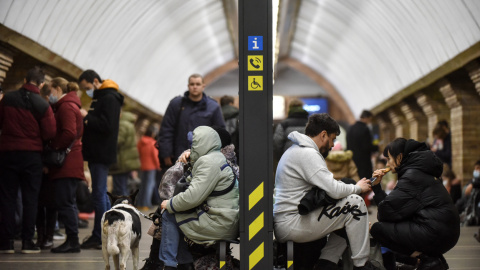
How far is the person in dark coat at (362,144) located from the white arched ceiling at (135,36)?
5645mm

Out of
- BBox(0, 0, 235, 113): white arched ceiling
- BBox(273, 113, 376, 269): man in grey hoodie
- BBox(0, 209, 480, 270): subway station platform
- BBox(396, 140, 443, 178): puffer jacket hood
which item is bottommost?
BBox(0, 209, 480, 270): subway station platform

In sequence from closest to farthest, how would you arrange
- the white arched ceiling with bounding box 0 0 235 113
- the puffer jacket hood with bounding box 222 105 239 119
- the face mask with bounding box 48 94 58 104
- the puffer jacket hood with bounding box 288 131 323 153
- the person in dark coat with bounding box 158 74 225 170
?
the puffer jacket hood with bounding box 288 131 323 153
the person in dark coat with bounding box 158 74 225 170
the face mask with bounding box 48 94 58 104
the puffer jacket hood with bounding box 222 105 239 119
the white arched ceiling with bounding box 0 0 235 113

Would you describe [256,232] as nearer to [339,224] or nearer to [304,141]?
[339,224]

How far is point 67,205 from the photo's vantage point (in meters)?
10.7

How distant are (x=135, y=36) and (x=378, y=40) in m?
6.74

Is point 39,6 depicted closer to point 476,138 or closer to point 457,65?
point 457,65

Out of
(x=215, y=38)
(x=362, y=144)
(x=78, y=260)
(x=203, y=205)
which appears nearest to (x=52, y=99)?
(x=78, y=260)

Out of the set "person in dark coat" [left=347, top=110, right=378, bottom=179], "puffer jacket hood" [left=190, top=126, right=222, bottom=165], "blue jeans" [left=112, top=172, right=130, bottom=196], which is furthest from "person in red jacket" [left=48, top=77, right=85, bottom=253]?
"person in dark coat" [left=347, top=110, right=378, bottom=179]

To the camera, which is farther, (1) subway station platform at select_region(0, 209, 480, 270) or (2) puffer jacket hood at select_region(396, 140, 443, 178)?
(1) subway station platform at select_region(0, 209, 480, 270)

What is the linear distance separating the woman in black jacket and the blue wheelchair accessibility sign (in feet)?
6.51


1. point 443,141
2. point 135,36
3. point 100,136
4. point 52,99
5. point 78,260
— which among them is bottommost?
point 78,260

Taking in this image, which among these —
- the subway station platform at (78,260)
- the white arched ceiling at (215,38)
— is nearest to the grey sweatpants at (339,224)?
the subway station platform at (78,260)

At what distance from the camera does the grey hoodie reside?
7797 mm

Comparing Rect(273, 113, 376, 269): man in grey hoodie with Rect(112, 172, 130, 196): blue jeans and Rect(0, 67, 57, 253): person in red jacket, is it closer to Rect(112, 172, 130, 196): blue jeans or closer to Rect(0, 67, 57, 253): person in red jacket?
Rect(0, 67, 57, 253): person in red jacket
